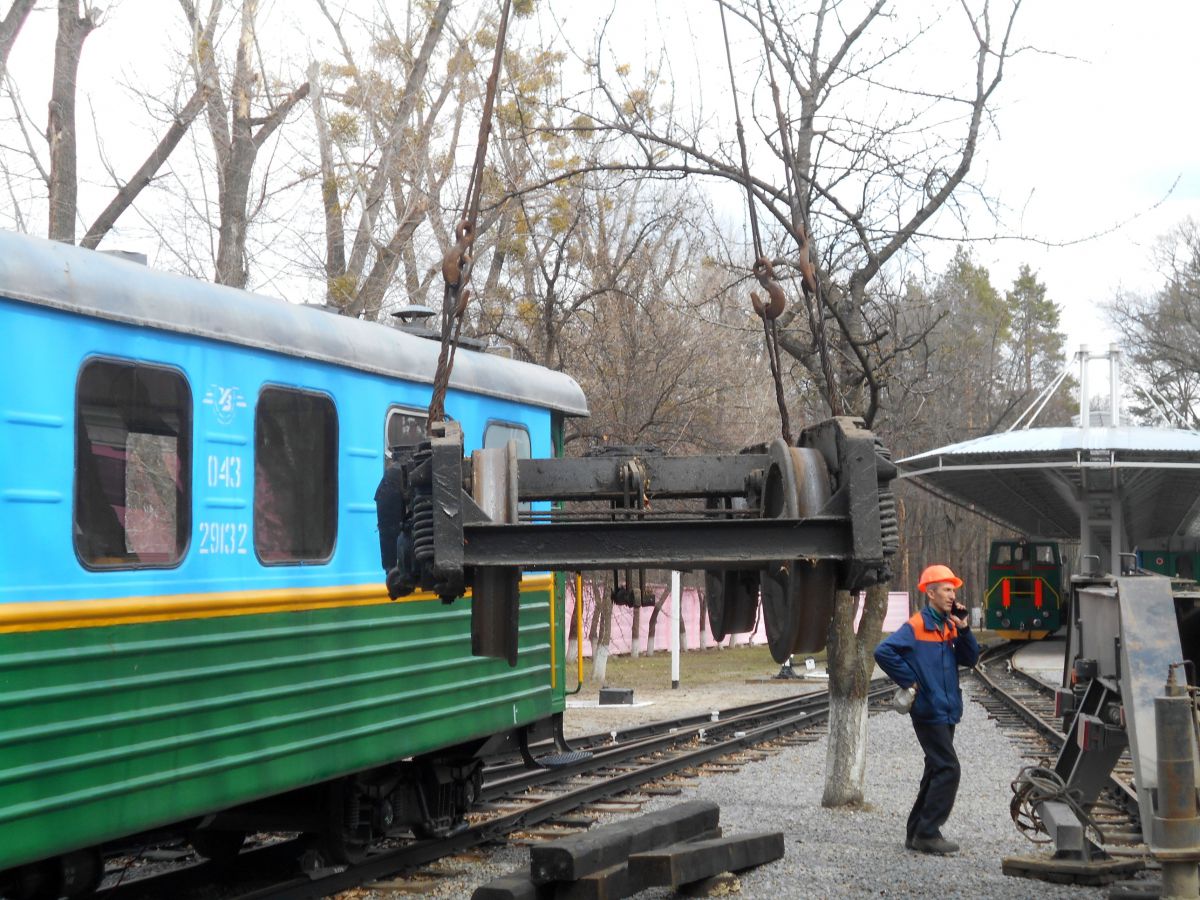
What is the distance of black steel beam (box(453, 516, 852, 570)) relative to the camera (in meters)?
4.88

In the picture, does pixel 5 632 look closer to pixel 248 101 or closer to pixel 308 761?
pixel 308 761

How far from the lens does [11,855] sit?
506 cm

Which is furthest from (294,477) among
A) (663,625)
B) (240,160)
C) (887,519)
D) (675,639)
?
(663,625)

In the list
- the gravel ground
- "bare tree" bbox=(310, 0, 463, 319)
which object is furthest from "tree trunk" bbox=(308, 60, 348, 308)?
the gravel ground

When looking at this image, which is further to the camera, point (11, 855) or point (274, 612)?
point (274, 612)

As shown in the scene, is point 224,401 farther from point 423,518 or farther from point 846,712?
point 846,712

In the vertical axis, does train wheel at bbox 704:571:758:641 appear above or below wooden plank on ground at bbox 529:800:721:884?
above

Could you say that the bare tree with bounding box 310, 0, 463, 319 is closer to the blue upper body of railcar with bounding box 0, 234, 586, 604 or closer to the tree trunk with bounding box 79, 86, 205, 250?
the tree trunk with bounding box 79, 86, 205, 250

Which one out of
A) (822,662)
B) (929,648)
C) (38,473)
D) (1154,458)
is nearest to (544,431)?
(929,648)

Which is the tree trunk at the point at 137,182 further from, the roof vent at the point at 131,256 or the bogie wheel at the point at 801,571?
the bogie wheel at the point at 801,571

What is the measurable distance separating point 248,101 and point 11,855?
13.9 meters

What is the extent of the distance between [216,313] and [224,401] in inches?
15.1

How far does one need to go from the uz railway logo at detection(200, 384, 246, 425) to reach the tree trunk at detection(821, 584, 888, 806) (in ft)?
15.7

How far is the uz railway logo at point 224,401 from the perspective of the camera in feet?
20.7
